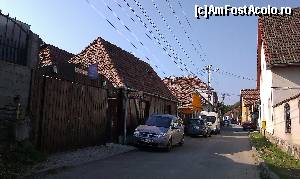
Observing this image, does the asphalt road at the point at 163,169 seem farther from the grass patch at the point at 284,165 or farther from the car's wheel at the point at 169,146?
the car's wheel at the point at 169,146

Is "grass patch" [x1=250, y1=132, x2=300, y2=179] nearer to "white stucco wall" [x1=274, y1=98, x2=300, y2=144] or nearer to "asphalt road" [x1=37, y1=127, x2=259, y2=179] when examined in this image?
"asphalt road" [x1=37, y1=127, x2=259, y2=179]

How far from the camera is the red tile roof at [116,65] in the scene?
2283 centimetres

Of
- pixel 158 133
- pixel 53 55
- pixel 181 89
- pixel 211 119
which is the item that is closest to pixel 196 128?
pixel 211 119

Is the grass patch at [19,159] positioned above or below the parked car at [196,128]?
below

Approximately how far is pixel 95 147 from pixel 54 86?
174 inches

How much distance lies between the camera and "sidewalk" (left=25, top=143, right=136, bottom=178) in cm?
1108

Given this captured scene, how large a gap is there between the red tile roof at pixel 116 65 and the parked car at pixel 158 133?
2.94 metres

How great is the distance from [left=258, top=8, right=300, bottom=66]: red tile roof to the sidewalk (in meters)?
12.7

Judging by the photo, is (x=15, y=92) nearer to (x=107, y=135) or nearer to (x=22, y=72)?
(x=22, y=72)

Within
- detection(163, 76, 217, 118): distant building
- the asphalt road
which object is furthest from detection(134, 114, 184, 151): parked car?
detection(163, 76, 217, 118): distant building

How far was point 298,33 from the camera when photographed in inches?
1110

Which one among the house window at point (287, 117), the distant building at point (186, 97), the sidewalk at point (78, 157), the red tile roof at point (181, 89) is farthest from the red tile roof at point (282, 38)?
the red tile roof at point (181, 89)

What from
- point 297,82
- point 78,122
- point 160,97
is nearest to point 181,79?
point 160,97

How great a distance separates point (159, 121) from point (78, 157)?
701 centimetres
